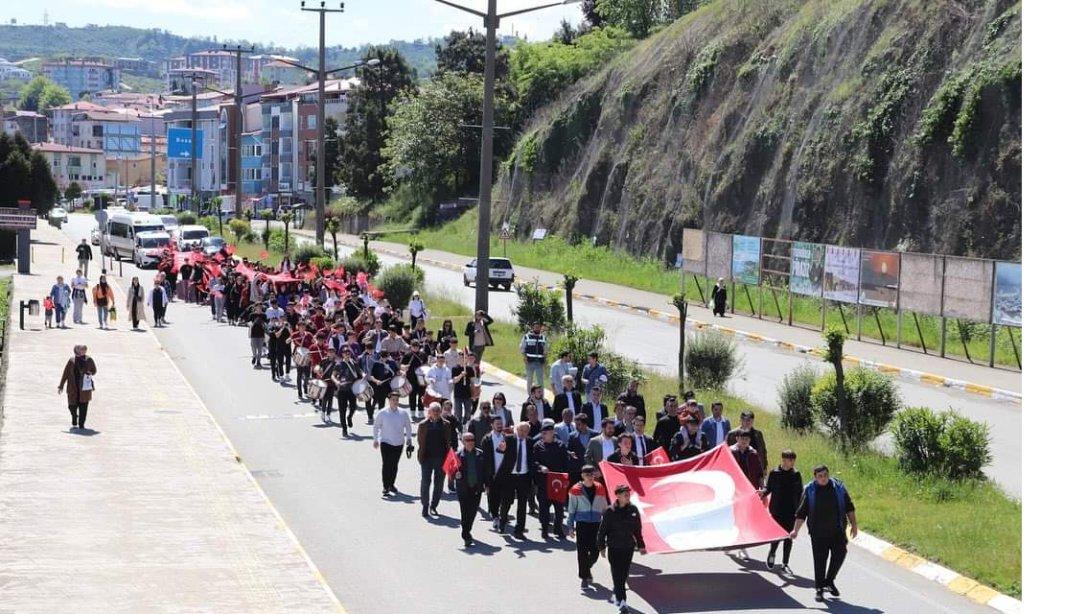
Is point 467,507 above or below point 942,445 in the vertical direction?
below

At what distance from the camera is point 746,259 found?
45969 mm

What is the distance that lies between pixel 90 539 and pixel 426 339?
11450 millimetres

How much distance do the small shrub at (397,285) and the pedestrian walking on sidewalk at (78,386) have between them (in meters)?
18.4

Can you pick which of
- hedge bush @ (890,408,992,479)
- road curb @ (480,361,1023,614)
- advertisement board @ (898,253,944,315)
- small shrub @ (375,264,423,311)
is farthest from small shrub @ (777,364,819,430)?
small shrub @ (375,264,423,311)

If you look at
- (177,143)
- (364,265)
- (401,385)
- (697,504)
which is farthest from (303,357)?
(177,143)

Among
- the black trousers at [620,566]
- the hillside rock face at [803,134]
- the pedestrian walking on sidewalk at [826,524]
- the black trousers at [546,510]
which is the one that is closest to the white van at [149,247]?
the hillside rock face at [803,134]

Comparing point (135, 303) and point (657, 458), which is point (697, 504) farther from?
point (135, 303)

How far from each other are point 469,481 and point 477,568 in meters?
1.31

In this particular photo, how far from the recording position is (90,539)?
16.5 meters

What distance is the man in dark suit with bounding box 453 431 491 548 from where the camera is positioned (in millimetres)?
16750

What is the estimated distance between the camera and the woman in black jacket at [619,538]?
46.1ft

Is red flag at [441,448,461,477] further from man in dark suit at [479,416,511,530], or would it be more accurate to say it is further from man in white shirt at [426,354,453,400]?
man in white shirt at [426,354,453,400]

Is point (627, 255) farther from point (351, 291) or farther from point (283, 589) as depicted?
point (283, 589)

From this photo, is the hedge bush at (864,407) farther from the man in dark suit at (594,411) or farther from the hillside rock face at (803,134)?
the hillside rock face at (803,134)
